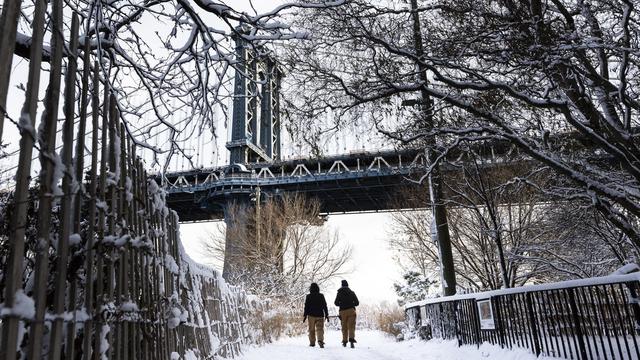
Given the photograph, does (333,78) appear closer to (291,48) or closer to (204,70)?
(291,48)

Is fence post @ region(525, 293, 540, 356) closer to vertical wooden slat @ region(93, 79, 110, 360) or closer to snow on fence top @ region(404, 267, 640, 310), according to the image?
snow on fence top @ region(404, 267, 640, 310)

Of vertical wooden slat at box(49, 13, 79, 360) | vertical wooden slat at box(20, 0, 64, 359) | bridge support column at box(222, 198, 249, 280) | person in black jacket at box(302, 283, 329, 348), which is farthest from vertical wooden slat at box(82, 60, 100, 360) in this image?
bridge support column at box(222, 198, 249, 280)

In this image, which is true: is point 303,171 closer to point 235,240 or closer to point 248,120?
point 235,240

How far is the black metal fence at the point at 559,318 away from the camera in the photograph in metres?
4.42

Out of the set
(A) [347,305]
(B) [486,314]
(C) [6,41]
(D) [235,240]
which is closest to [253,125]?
(A) [347,305]

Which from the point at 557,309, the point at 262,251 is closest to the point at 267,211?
the point at 262,251

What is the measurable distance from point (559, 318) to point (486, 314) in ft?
7.49

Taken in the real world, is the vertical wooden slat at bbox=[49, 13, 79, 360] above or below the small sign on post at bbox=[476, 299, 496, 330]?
above

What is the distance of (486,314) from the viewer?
760 centimetres

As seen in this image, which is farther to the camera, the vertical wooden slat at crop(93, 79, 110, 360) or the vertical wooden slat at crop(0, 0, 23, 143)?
the vertical wooden slat at crop(93, 79, 110, 360)

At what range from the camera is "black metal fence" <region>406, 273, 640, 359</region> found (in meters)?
4.42

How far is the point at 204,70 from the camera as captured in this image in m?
4.27

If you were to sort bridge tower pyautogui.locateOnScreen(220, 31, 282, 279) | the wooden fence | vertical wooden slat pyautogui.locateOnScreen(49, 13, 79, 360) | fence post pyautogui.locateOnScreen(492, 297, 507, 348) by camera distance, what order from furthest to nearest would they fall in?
fence post pyautogui.locateOnScreen(492, 297, 507, 348), bridge tower pyautogui.locateOnScreen(220, 31, 282, 279), vertical wooden slat pyautogui.locateOnScreen(49, 13, 79, 360), the wooden fence

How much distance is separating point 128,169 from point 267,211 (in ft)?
76.8
